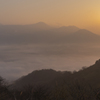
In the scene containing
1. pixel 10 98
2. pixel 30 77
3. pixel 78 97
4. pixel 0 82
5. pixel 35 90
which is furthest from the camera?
pixel 30 77

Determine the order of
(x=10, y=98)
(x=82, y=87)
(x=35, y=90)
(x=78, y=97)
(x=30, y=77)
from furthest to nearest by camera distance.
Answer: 1. (x=30, y=77)
2. (x=35, y=90)
3. (x=10, y=98)
4. (x=82, y=87)
5. (x=78, y=97)

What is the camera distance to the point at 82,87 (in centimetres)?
1841

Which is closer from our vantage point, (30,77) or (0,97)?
(0,97)

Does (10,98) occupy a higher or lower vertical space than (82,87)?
lower

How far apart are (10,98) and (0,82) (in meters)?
6.67

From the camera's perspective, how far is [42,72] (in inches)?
3118

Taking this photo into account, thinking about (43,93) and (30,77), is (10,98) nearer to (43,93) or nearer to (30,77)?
(43,93)

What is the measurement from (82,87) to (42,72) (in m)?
61.3

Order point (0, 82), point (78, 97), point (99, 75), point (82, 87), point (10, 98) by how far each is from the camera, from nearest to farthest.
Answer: point (78, 97) < point (82, 87) < point (10, 98) < point (0, 82) < point (99, 75)

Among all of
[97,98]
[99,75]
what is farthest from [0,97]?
[99,75]

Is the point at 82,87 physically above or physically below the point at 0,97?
above

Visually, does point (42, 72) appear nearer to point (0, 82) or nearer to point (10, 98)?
point (0, 82)

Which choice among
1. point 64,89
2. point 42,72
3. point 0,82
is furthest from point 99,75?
point 42,72

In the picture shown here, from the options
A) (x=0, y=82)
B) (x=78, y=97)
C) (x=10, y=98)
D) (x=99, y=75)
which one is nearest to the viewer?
(x=78, y=97)
